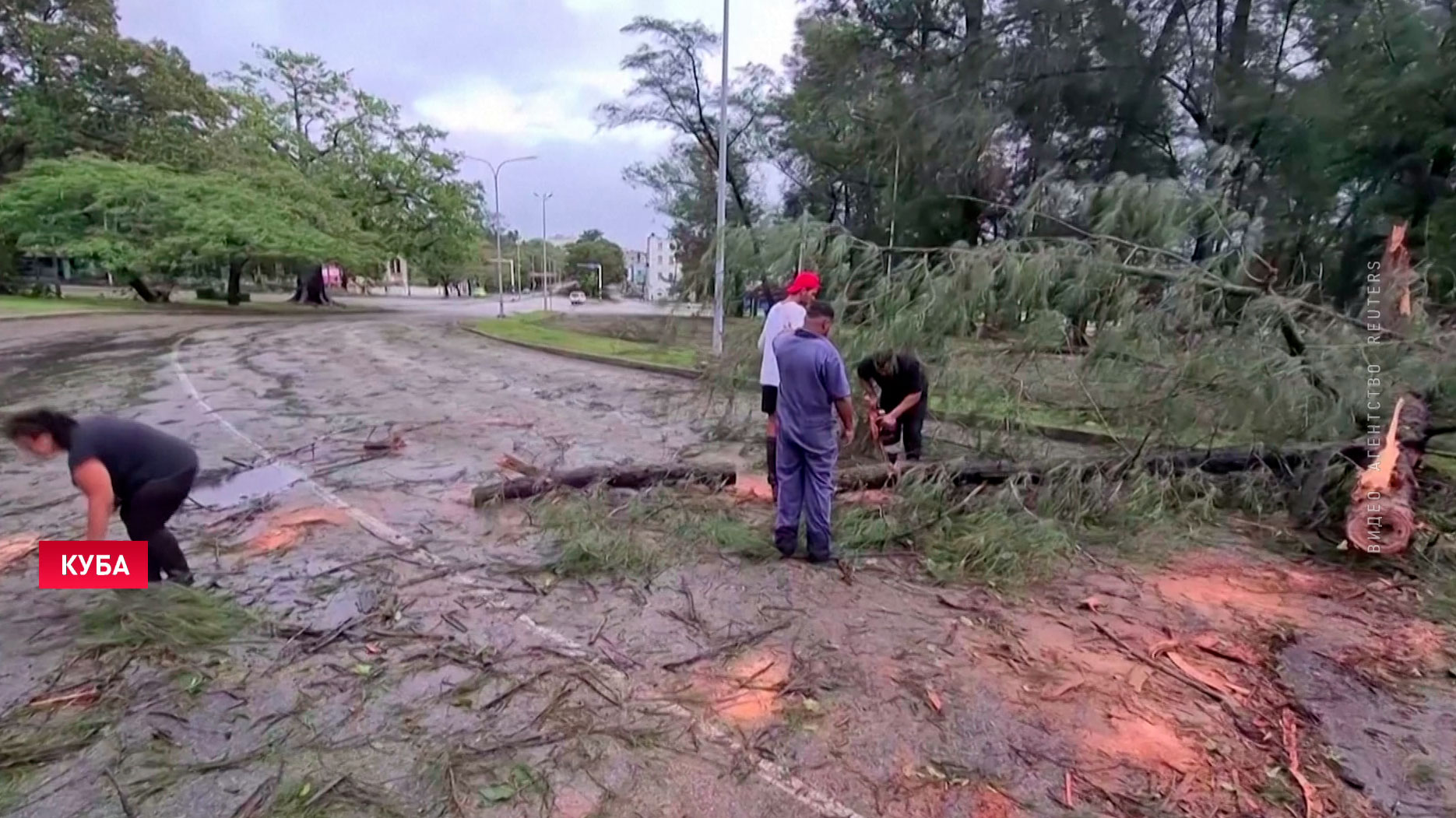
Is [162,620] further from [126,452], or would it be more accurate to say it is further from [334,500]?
[334,500]

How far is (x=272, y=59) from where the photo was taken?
3616cm

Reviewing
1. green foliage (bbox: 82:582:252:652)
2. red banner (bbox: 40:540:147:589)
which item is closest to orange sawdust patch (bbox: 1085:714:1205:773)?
green foliage (bbox: 82:582:252:652)

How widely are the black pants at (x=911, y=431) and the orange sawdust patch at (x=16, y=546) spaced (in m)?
5.57

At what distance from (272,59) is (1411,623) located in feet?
146

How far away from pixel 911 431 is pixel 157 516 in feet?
15.9

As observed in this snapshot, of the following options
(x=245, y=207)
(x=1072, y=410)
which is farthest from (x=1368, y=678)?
(x=245, y=207)

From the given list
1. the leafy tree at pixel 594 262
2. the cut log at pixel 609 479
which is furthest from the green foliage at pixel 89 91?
the leafy tree at pixel 594 262

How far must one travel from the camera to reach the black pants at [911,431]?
237 inches

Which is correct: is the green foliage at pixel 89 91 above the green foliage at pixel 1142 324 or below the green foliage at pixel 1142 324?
above

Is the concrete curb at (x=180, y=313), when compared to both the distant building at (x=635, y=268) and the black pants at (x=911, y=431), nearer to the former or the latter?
the black pants at (x=911, y=431)

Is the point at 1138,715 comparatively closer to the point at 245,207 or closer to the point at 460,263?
the point at 245,207

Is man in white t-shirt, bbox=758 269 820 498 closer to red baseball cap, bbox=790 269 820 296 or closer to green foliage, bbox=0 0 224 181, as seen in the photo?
red baseball cap, bbox=790 269 820 296

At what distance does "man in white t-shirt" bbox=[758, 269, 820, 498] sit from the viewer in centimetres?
520

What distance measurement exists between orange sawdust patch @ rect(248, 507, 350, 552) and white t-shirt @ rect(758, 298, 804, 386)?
121 inches
